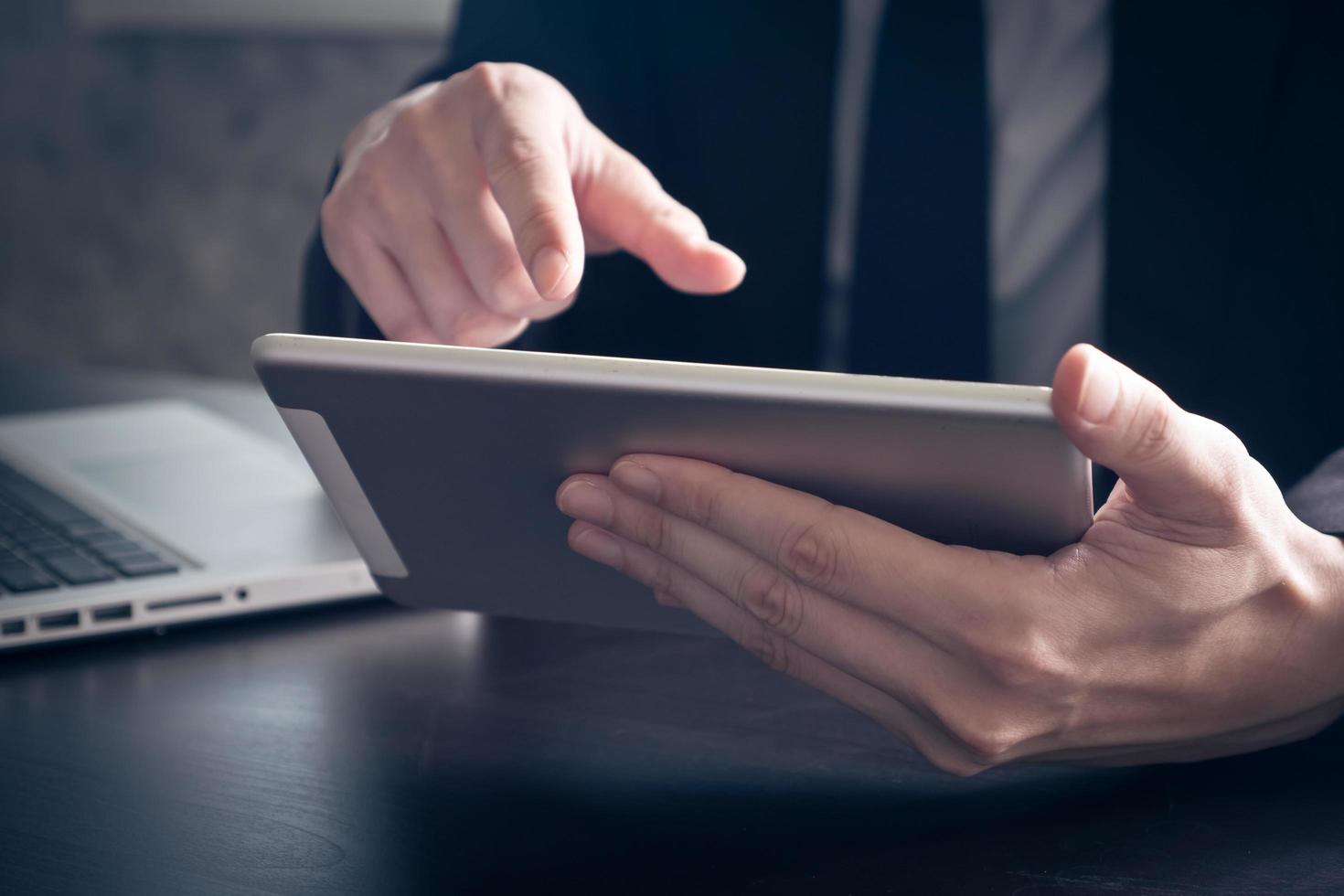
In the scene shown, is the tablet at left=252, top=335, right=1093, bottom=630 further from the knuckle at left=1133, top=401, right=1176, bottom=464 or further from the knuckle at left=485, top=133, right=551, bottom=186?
the knuckle at left=485, top=133, right=551, bottom=186

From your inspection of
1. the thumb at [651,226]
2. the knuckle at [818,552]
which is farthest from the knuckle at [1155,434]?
the thumb at [651,226]

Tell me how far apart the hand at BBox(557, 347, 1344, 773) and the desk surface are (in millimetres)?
28

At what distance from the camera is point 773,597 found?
0.46 meters

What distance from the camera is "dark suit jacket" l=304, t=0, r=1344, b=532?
2.67 feet

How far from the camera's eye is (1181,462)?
0.39 m

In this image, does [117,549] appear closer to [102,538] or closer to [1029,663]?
[102,538]

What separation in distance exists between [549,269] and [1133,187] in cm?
54

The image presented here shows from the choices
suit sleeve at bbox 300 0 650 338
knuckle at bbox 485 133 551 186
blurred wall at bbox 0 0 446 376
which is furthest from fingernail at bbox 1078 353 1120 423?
blurred wall at bbox 0 0 446 376

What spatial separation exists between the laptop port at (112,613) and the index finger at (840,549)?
0.29m

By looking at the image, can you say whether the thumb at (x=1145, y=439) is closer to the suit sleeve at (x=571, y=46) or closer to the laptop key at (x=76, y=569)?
the laptop key at (x=76, y=569)

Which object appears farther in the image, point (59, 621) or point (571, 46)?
point (571, 46)

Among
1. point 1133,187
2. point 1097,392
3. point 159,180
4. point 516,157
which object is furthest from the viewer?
point 159,180

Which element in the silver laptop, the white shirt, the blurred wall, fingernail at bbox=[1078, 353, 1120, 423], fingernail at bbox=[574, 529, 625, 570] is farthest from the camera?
the blurred wall

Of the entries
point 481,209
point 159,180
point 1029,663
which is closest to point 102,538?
point 481,209
